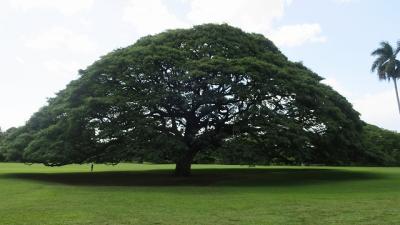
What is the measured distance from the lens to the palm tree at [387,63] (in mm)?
63562

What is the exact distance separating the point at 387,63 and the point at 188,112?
1689 inches

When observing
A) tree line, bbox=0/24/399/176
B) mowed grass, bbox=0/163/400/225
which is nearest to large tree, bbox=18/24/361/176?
tree line, bbox=0/24/399/176

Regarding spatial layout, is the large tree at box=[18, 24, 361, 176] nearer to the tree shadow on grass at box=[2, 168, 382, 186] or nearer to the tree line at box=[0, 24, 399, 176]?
the tree line at box=[0, 24, 399, 176]

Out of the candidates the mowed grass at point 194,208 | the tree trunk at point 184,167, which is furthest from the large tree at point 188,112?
the mowed grass at point 194,208

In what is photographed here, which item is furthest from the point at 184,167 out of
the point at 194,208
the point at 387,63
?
the point at 387,63

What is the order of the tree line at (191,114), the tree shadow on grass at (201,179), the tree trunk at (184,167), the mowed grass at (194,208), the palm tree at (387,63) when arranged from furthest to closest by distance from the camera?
the palm tree at (387,63), the tree trunk at (184,167), the tree shadow on grass at (201,179), the tree line at (191,114), the mowed grass at (194,208)

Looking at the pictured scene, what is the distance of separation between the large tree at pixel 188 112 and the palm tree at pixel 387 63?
116 ft

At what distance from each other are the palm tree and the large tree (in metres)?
35.4

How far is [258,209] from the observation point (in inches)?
624

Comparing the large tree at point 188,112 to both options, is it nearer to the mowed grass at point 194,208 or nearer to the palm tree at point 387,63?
the mowed grass at point 194,208


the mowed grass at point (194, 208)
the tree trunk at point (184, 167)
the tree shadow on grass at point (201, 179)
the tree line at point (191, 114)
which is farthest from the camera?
the tree trunk at point (184, 167)

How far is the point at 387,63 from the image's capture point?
64.1 metres

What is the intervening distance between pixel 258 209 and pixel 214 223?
10.7 feet

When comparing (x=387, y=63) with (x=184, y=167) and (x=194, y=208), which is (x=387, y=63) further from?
(x=194, y=208)
